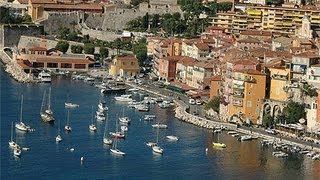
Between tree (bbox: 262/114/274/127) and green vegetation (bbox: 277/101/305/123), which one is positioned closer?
green vegetation (bbox: 277/101/305/123)

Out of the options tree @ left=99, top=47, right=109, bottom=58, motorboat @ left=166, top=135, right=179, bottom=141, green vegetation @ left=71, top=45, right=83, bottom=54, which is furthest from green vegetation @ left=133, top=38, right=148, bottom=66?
motorboat @ left=166, top=135, right=179, bottom=141

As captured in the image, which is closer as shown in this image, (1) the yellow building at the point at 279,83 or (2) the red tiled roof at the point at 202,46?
(1) the yellow building at the point at 279,83

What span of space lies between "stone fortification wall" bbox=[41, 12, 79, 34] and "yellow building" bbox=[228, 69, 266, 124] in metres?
13.9

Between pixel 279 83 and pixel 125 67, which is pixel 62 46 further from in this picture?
pixel 279 83

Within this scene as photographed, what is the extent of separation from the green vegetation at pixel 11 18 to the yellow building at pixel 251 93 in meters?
14.1

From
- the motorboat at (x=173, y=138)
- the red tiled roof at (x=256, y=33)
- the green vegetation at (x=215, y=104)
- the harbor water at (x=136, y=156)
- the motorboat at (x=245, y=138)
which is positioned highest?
the red tiled roof at (x=256, y=33)

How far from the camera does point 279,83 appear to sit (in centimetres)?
2008

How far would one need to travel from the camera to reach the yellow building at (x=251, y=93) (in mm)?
19906

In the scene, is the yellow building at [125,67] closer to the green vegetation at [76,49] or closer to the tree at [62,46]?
the green vegetation at [76,49]

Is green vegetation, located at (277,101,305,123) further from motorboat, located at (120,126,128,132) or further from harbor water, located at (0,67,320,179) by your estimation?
motorboat, located at (120,126,128,132)

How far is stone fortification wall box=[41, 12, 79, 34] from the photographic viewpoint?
33031 mm

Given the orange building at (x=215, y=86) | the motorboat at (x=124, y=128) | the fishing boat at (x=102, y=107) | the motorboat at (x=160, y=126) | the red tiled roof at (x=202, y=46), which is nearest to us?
the motorboat at (x=124, y=128)

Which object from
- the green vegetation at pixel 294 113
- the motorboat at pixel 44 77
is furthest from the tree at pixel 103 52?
the green vegetation at pixel 294 113

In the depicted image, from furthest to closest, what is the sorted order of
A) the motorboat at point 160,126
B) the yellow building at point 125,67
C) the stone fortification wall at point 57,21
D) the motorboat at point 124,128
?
the stone fortification wall at point 57,21 → the yellow building at point 125,67 → the motorboat at point 160,126 → the motorboat at point 124,128
